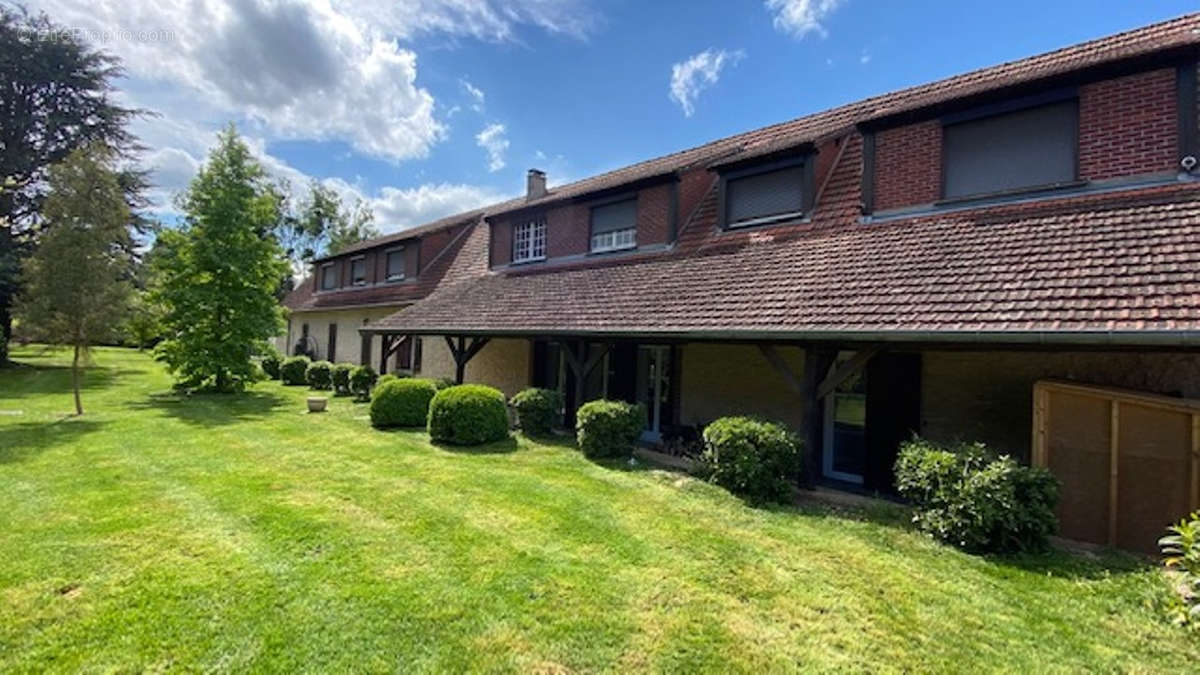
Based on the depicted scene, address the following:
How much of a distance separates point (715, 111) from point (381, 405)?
10918 millimetres

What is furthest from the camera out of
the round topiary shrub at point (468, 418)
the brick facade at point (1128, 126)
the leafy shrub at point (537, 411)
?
the leafy shrub at point (537, 411)

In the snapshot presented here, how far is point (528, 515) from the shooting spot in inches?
230

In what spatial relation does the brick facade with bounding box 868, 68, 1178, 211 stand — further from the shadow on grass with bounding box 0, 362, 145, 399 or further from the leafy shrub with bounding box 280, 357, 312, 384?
the shadow on grass with bounding box 0, 362, 145, 399

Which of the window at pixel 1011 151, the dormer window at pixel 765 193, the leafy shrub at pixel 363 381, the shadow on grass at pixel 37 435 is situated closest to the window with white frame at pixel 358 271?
the leafy shrub at pixel 363 381

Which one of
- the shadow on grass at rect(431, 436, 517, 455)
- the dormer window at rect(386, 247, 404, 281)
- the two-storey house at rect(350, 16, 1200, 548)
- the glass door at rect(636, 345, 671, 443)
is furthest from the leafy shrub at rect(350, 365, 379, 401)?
the glass door at rect(636, 345, 671, 443)

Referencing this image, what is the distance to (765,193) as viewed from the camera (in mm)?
9992

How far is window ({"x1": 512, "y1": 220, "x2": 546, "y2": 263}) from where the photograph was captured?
1457 centimetres

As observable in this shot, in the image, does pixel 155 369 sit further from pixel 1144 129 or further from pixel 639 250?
pixel 1144 129

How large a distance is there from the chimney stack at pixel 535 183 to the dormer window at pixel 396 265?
243 inches

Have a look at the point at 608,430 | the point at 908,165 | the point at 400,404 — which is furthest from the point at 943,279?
the point at 400,404

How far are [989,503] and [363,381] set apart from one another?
15.4 meters

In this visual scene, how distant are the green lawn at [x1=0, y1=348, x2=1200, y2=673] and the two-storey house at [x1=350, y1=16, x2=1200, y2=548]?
1.94 meters

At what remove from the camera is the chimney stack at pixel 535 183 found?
1809 centimetres

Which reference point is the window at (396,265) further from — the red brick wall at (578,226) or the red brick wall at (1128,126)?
the red brick wall at (1128,126)
